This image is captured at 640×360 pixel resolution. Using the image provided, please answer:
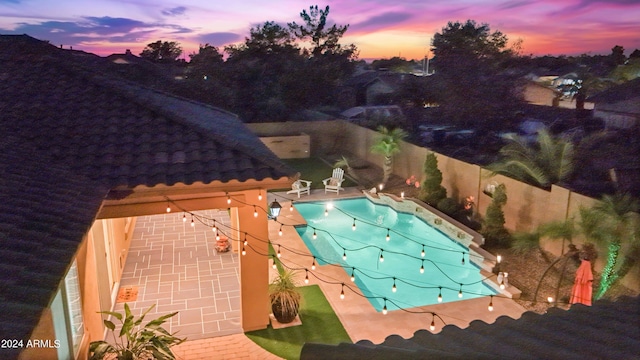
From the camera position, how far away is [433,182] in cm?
1645

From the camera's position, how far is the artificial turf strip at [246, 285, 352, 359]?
7984mm

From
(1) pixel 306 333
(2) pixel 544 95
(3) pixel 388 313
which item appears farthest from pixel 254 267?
(2) pixel 544 95

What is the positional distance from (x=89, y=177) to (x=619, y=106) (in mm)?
27257

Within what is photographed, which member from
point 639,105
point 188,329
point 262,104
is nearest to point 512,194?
point 188,329

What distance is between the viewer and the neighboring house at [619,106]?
80.4ft

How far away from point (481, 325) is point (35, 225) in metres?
3.93

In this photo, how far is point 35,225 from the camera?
13.3 ft

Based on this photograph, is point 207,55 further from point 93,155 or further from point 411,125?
point 93,155

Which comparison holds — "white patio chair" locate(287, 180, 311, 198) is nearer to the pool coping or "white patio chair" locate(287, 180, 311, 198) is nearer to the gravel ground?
the pool coping

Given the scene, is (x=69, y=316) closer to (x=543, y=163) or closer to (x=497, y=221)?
(x=497, y=221)

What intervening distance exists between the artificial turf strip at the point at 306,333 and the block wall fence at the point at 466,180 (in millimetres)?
5780

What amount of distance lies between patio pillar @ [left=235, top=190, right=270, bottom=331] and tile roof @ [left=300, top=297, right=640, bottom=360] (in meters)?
4.52

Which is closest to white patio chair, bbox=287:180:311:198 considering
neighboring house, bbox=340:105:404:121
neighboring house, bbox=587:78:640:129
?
neighboring house, bbox=340:105:404:121

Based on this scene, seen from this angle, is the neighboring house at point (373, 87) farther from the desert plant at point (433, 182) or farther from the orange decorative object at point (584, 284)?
the orange decorative object at point (584, 284)
